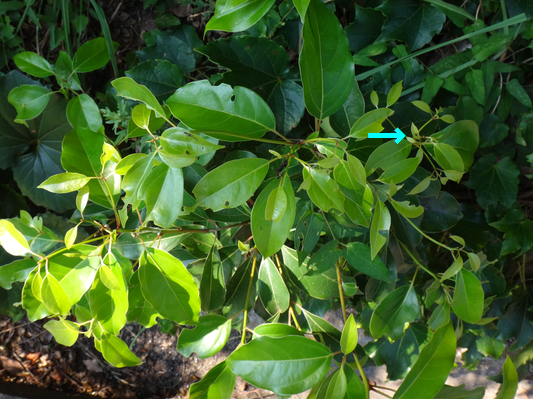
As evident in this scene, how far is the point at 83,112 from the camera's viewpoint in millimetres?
959

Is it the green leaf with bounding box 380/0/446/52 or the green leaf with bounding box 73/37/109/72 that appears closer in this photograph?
the green leaf with bounding box 380/0/446/52

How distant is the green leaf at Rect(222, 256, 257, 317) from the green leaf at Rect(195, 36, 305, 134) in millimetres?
342

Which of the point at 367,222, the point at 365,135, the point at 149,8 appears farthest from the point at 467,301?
the point at 149,8

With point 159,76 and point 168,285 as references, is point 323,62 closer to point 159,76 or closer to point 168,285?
point 168,285

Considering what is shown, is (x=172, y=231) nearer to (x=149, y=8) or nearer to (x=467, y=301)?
(x=467, y=301)

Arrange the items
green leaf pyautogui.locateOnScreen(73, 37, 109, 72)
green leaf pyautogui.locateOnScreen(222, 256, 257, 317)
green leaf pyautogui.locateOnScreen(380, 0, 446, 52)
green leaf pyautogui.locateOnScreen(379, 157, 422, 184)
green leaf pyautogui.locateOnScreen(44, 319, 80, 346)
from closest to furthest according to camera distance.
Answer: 1. green leaf pyautogui.locateOnScreen(379, 157, 422, 184)
2. green leaf pyautogui.locateOnScreen(44, 319, 80, 346)
3. green leaf pyautogui.locateOnScreen(222, 256, 257, 317)
4. green leaf pyautogui.locateOnScreen(380, 0, 446, 52)
5. green leaf pyautogui.locateOnScreen(73, 37, 109, 72)

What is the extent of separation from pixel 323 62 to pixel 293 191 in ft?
0.66

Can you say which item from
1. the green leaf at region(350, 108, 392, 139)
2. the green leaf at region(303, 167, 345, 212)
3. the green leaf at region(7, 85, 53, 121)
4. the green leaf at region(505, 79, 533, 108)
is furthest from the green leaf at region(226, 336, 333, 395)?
the green leaf at region(7, 85, 53, 121)

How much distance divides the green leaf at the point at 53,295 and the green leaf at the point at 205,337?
255 mm

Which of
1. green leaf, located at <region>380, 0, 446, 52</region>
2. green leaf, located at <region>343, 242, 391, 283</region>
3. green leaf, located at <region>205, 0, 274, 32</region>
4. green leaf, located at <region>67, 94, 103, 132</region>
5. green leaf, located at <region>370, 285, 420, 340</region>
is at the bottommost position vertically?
green leaf, located at <region>370, 285, 420, 340</region>

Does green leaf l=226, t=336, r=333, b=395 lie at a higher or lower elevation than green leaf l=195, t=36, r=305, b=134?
lower

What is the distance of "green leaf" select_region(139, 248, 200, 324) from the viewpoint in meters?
0.54

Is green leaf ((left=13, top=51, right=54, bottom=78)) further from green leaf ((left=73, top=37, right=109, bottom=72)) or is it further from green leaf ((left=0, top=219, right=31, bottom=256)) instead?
green leaf ((left=0, top=219, right=31, bottom=256))

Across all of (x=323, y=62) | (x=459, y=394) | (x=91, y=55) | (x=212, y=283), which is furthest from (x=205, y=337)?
(x=91, y=55)
